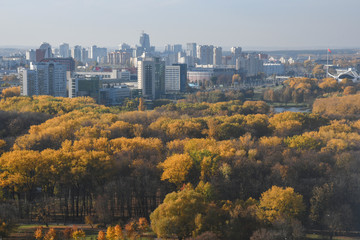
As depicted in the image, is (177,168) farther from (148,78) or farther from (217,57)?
(217,57)

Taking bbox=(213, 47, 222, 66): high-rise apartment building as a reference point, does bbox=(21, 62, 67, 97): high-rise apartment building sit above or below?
below

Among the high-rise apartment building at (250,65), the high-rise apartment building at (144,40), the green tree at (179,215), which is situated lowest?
the green tree at (179,215)

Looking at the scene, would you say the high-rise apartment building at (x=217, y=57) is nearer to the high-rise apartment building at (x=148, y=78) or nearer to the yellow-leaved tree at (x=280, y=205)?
the high-rise apartment building at (x=148, y=78)

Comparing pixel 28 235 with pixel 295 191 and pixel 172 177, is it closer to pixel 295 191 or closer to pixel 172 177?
pixel 172 177

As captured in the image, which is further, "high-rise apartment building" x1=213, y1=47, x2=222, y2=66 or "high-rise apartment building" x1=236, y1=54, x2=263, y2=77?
"high-rise apartment building" x1=213, y1=47, x2=222, y2=66

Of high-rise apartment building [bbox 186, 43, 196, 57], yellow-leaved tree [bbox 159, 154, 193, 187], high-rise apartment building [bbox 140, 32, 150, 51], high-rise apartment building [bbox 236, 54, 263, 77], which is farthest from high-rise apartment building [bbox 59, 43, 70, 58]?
yellow-leaved tree [bbox 159, 154, 193, 187]

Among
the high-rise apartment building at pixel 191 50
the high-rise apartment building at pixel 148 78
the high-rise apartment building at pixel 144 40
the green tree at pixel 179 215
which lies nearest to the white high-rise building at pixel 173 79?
the high-rise apartment building at pixel 148 78

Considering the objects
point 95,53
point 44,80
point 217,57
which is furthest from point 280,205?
point 95,53

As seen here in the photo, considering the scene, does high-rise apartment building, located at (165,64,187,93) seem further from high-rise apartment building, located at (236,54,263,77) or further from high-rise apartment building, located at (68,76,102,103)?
high-rise apartment building, located at (236,54,263,77)
